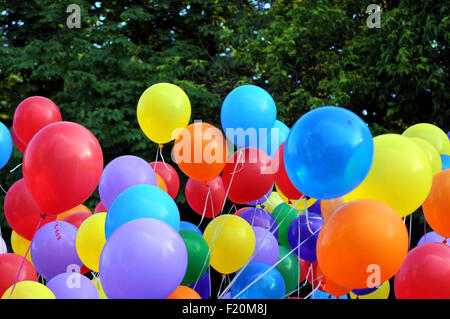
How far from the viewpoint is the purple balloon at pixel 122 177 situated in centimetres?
240

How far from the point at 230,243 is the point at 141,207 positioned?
811mm

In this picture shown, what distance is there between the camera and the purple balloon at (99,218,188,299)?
1501 mm

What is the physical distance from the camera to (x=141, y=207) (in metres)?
1.90

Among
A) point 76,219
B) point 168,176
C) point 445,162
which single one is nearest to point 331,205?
point 445,162

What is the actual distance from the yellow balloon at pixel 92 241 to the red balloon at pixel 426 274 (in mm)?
1475

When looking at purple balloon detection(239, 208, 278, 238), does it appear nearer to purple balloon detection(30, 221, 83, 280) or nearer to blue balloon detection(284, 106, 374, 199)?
purple balloon detection(30, 221, 83, 280)

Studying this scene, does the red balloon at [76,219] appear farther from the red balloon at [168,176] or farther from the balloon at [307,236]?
the balloon at [307,236]

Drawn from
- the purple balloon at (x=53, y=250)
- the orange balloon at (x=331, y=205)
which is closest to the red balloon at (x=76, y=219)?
the purple balloon at (x=53, y=250)

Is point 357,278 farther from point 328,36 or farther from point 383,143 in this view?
point 328,36

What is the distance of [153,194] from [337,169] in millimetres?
803

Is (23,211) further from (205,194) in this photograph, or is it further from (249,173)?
(249,173)

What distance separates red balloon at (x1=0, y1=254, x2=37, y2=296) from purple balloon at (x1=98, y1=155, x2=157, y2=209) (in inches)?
20.6

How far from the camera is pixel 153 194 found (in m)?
1.98
